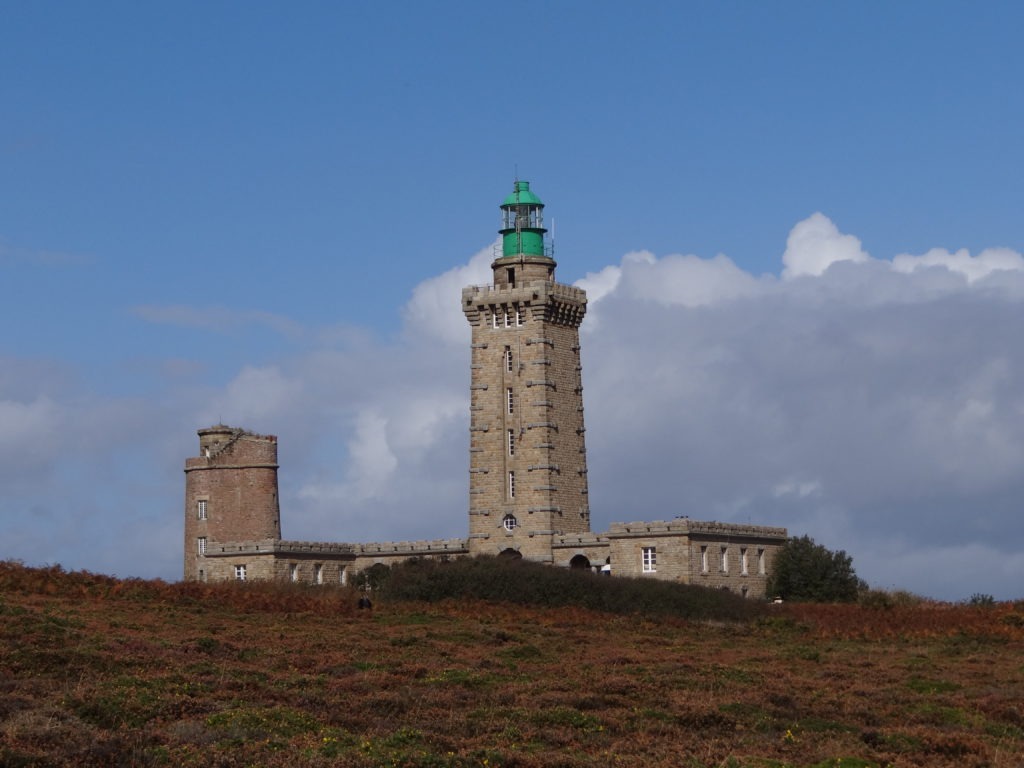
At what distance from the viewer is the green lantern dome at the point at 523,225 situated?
74.1 meters

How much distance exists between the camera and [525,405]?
2817 inches

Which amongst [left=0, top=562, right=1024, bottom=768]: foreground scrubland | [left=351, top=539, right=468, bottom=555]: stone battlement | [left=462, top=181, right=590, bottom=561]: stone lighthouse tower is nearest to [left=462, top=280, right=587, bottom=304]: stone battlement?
[left=462, top=181, right=590, bottom=561]: stone lighthouse tower

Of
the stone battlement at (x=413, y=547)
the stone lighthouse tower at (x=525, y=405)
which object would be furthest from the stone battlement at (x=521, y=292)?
the stone battlement at (x=413, y=547)

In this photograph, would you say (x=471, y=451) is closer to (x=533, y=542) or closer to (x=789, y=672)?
(x=533, y=542)

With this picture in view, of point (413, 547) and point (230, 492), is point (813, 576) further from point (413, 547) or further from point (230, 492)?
point (230, 492)

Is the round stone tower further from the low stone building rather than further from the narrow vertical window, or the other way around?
the narrow vertical window

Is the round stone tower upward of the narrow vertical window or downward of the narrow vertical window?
upward

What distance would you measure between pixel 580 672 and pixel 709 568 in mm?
30188

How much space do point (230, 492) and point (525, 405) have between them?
50.8ft

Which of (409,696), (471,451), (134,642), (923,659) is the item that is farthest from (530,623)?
(471,451)

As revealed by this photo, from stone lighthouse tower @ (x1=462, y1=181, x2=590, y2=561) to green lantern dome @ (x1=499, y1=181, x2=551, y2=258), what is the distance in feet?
0.15

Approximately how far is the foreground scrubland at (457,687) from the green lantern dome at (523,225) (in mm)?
26564

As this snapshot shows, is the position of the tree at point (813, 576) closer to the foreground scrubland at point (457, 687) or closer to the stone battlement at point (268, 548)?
the foreground scrubland at point (457, 687)

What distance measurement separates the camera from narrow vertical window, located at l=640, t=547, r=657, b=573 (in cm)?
6519
